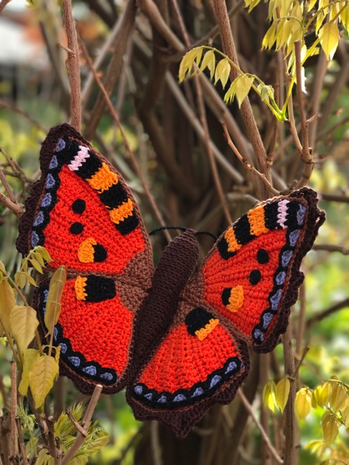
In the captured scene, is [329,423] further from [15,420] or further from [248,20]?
[248,20]

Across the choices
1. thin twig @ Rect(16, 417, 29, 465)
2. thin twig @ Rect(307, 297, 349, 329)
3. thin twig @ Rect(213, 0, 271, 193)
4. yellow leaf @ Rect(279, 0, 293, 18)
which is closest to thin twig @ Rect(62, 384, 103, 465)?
thin twig @ Rect(16, 417, 29, 465)

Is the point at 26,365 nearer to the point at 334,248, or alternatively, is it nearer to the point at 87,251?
the point at 87,251

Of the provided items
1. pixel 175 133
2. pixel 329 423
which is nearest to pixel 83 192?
pixel 329 423

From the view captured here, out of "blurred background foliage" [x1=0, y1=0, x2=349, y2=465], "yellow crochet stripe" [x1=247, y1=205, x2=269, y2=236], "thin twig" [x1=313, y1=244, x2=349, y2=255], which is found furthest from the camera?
"blurred background foliage" [x1=0, y1=0, x2=349, y2=465]

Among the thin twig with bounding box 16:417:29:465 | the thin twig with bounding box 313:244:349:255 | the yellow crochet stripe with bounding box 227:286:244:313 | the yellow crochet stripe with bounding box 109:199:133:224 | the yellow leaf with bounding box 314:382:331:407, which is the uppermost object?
the thin twig with bounding box 313:244:349:255

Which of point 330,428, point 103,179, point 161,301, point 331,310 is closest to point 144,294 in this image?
point 161,301

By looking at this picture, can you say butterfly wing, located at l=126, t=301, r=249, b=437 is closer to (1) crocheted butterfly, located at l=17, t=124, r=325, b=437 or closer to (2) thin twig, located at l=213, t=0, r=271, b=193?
(1) crocheted butterfly, located at l=17, t=124, r=325, b=437

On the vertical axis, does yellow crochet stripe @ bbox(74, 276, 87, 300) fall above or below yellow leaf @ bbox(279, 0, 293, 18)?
below
